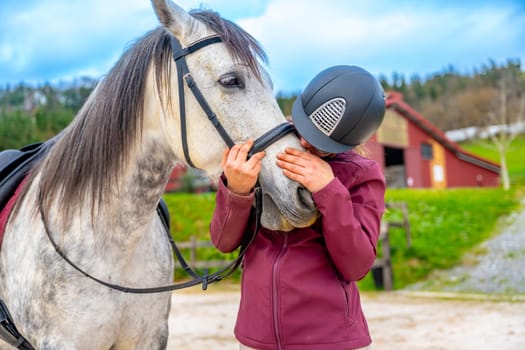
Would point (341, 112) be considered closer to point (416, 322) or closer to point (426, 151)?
point (416, 322)

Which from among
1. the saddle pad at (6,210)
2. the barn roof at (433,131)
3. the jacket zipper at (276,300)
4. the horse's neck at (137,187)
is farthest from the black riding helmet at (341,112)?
the barn roof at (433,131)

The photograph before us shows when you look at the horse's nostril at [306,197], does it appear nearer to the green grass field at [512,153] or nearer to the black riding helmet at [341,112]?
the black riding helmet at [341,112]

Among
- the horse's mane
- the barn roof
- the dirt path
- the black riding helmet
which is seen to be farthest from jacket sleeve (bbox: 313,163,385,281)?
the barn roof

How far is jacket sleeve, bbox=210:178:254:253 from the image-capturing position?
1729mm

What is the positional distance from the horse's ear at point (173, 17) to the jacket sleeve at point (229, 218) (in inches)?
22.8

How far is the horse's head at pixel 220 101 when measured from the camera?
1.70 meters

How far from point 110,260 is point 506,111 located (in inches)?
1127

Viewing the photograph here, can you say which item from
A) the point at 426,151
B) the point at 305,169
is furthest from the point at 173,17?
the point at 426,151

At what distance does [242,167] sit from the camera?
5.40 ft

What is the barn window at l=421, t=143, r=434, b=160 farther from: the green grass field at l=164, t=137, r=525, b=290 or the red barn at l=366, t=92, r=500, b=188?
the green grass field at l=164, t=137, r=525, b=290

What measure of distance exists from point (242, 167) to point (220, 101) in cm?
29

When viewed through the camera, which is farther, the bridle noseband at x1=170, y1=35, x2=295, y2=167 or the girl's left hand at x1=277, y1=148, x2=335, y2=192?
the bridle noseband at x1=170, y1=35, x2=295, y2=167

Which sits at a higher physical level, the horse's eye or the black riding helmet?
the horse's eye

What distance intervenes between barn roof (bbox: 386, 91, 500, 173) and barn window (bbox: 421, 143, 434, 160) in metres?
0.51
